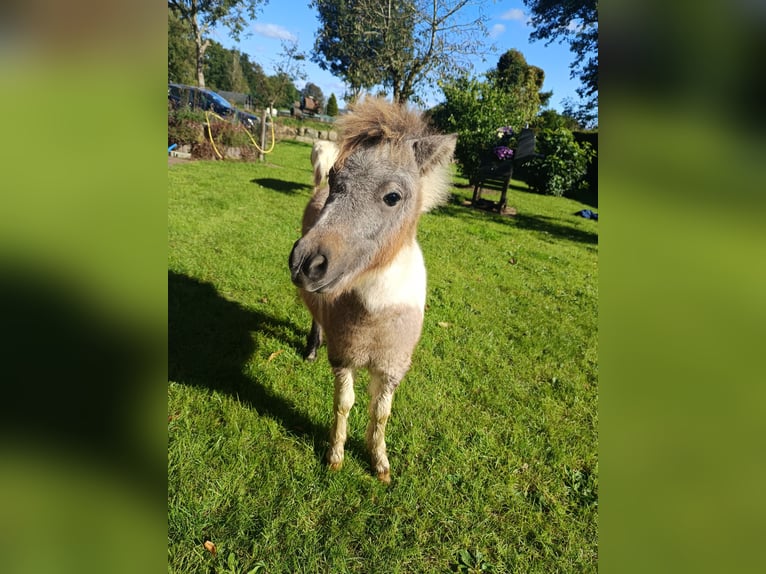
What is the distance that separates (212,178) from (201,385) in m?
9.83

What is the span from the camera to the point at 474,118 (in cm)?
1300

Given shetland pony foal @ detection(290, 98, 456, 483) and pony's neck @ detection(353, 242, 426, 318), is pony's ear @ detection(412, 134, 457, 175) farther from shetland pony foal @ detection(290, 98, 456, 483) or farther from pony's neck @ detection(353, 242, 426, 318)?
pony's neck @ detection(353, 242, 426, 318)

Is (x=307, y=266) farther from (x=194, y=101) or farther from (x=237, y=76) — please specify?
(x=237, y=76)

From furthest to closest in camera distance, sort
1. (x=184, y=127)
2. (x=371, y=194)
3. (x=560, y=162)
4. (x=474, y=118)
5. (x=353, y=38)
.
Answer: (x=353, y=38)
(x=560, y=162)
(x=184, y=127)
(x=474, y=118)
(x=371, y=194)

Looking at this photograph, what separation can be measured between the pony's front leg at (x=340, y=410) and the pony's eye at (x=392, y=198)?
52.0 inches

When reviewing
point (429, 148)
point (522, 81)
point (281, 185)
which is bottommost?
point (281, 185)

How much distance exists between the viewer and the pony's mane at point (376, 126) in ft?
8.15

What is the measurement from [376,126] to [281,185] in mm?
10818

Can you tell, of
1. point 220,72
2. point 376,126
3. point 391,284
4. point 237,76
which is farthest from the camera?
point 220,72

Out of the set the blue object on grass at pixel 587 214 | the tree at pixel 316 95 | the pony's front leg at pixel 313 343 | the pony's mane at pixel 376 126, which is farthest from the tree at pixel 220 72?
the pony's mane at pixel 376 126
